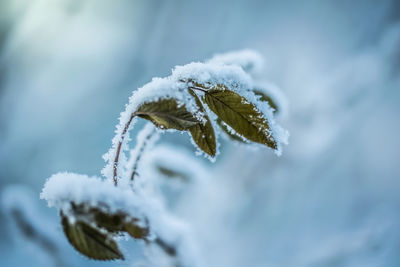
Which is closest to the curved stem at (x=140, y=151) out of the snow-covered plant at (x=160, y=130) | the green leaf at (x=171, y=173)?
the snow-covered plant at (x=160, y=130)

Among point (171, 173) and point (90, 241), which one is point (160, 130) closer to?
point (90, 241)

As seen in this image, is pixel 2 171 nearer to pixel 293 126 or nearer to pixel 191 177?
pixel 293 126

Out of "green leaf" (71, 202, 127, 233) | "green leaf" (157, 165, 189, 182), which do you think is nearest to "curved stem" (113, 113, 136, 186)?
"green leaf" (71, 202, 127, 233)

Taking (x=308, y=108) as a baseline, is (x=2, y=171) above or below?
above

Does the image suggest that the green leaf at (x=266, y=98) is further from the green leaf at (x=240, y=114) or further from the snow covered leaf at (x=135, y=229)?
the snow covered leaf at (x=135, y=229)

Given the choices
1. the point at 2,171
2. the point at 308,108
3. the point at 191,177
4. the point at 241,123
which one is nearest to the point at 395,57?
the point at 308,108

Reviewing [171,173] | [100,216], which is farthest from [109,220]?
[171,173]
